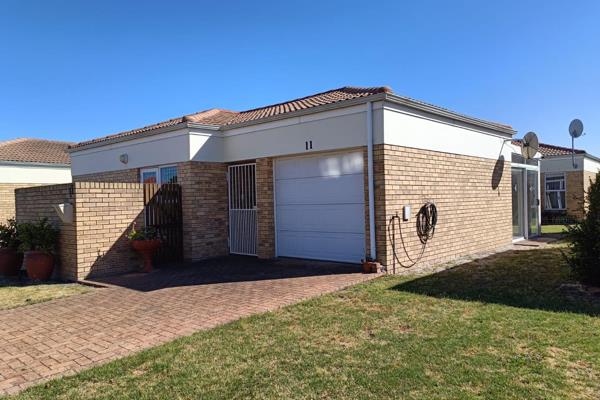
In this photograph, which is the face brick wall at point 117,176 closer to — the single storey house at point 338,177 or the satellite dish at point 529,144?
the single storey house at point 338,177

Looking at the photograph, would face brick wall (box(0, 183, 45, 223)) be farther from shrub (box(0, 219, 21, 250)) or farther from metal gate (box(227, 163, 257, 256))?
metal gate (box(227, 163, 257, 256))

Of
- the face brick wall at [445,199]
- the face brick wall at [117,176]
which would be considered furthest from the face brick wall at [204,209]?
the face brick wall at [445,199]

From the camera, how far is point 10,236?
10727mm

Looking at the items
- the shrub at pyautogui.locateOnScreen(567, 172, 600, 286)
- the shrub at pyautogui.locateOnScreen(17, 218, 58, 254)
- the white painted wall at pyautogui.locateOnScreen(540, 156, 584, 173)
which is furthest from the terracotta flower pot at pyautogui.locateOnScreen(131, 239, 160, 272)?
the white painted wall at pyautogui.locateOnScreen(540, 156, 584, 173)

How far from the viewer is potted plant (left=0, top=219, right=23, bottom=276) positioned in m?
10.5

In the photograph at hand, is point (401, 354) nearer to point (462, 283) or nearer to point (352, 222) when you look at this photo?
point (462, 283)

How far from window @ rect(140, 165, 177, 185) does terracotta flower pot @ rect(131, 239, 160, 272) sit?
2335mm

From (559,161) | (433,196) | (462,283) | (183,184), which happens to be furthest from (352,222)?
(559,161)

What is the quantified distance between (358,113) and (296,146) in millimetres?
1830

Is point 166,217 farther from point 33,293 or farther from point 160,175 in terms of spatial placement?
point 33,293

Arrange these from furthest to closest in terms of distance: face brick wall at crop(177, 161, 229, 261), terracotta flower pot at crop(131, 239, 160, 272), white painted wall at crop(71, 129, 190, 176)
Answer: white painted wall at crop(71, 129, 190, 176) → face brick wall at crop(177, 161, 229, 261) → terracotta flower pot at crop(131, 239, 160, 272)

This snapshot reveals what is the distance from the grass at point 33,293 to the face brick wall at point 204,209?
313cm

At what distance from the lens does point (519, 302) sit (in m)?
6.44

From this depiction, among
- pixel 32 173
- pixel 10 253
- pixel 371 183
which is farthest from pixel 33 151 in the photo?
pixel 371 183
